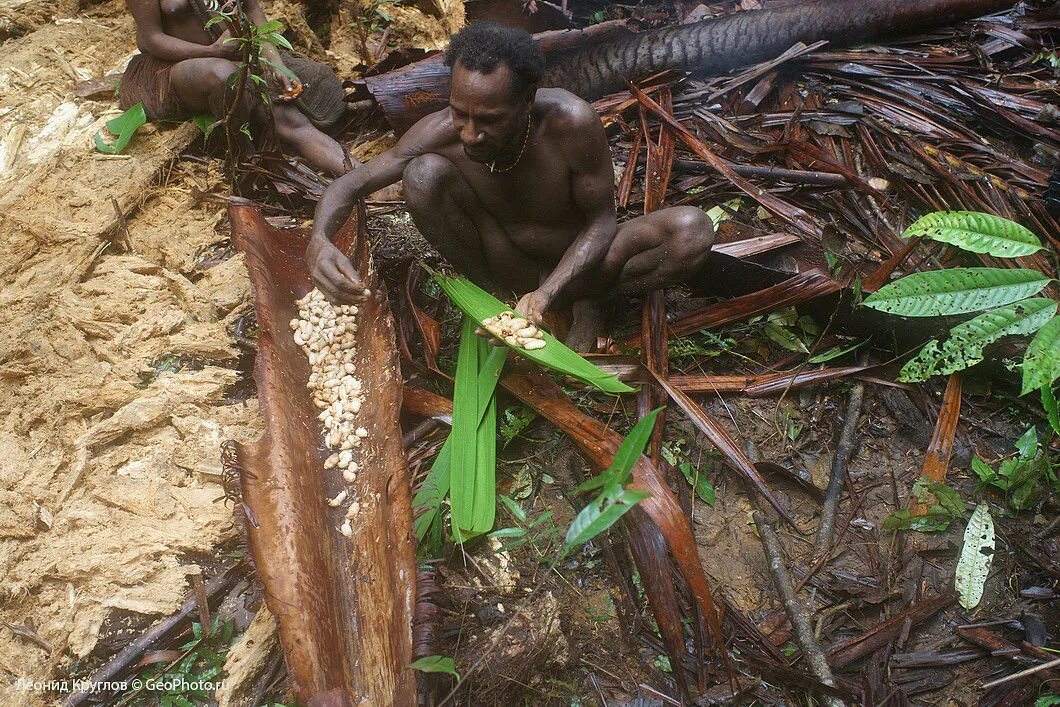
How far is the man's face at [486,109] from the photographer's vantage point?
6.59 feet

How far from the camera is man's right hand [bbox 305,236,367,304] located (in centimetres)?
240

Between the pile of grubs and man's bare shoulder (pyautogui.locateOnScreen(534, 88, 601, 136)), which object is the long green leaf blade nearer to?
the pile of grubs

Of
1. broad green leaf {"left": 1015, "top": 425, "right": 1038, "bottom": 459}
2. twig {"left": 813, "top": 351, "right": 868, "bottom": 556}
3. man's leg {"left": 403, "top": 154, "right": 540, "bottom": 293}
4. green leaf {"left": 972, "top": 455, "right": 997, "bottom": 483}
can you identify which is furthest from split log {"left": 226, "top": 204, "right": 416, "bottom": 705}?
broad green leaf {"left": 1015, "top": 425, "right": 1038, "bottom": 459}

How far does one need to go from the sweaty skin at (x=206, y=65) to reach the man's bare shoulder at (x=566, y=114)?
1.48 m

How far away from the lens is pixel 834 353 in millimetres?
2709

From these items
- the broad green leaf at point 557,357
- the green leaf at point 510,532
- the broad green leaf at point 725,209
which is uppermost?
the broad green leaf at point 725,209

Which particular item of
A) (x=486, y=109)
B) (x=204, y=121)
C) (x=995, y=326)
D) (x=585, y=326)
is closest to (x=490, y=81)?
(x=486, y=109)

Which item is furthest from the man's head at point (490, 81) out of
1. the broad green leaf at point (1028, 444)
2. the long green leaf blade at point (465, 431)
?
the broad green leaf at point (1028, 444)

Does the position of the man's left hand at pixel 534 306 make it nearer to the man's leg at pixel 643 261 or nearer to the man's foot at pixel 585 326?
the man's leg at pixel 643 261

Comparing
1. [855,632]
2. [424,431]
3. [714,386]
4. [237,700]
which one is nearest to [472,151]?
[424,431]

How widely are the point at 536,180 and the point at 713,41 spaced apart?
6.74 ft

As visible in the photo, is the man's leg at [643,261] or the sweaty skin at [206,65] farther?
the sweaty skin at [206,65]

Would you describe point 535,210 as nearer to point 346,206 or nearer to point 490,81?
point 490,81

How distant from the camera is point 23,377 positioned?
2.48 m
